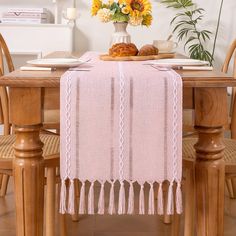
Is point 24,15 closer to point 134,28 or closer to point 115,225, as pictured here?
point 134,28

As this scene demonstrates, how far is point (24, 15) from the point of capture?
3.34 metres

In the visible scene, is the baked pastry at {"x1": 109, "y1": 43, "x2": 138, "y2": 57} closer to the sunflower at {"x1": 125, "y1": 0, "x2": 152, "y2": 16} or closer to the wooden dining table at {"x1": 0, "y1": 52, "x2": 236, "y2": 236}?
the sunflower at {"x1": 125, "y1": 0, "x2": 152, "y2": 16}

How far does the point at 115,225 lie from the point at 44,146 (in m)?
0.75

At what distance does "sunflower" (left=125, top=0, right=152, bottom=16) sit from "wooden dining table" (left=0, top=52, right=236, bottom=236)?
0.72m

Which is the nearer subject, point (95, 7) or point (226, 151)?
point (226, 151)

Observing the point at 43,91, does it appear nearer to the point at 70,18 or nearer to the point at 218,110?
the point at 218,110

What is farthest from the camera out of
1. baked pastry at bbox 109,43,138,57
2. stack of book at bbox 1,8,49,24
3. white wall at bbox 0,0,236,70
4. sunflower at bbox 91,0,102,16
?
white wall at bbox 0,0,236,70

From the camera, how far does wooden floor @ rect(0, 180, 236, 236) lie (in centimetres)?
226

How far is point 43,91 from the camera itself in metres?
1.41

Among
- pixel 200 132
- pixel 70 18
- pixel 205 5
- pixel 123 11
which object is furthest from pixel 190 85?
pixel 205 5

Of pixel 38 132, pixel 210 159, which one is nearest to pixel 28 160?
pixel 38 132

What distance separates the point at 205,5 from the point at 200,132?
2334 millimetres

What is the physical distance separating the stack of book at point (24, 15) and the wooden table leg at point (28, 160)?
2056 mm

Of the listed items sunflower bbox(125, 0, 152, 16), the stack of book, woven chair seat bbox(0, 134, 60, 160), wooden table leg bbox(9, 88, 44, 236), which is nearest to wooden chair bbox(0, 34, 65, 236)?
woven chair seat bbox(0, 134, 60, 160)
